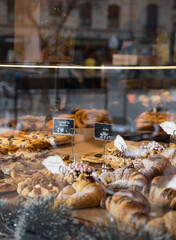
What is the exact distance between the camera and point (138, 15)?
1441 centimetres

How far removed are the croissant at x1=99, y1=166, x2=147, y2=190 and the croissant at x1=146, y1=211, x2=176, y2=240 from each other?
0.19m

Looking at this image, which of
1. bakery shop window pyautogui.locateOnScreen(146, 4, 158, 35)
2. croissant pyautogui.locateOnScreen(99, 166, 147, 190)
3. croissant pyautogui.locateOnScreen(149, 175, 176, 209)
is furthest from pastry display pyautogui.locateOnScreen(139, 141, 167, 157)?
bakery shop window pyautogui.locateOnScreen(146, 4, 158, 35)

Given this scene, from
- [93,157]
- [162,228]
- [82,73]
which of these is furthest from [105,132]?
[82,73]

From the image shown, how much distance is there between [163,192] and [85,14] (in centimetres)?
1481

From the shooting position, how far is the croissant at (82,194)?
1.39 m

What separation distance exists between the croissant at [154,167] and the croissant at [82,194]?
9.0 inches

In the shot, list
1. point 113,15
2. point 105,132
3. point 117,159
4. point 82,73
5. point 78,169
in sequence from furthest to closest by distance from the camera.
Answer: point 113,15 → point 82,73 → point 105,132 → point 117,159 → point 78,169

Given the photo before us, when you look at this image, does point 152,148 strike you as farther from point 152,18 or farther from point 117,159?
point 152,18

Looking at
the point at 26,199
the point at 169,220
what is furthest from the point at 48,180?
the point at 169,220

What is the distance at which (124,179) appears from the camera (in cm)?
148

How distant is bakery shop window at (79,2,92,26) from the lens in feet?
49.0

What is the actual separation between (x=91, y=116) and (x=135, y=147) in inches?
44.2

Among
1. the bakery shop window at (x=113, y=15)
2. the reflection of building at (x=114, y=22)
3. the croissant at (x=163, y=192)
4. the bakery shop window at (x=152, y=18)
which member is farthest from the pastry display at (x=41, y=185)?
the bakery shop window at (x=113, y=15)

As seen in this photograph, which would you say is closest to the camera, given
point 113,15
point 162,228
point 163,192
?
point 162,228
